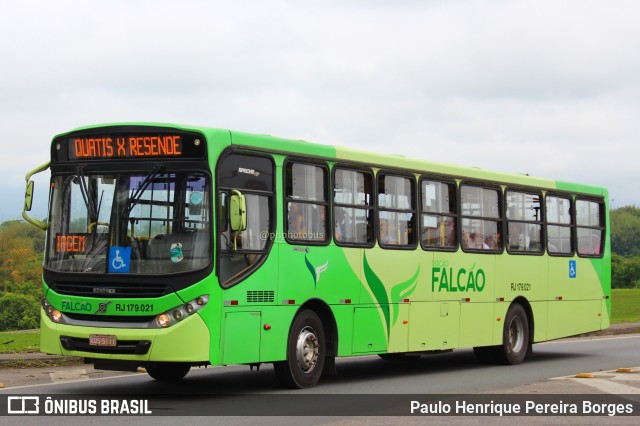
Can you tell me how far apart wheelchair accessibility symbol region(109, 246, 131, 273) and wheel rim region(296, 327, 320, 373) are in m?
2.81

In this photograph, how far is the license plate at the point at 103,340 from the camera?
13734mm

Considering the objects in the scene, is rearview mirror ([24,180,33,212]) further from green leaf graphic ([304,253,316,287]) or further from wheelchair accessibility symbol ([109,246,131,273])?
green leaf graphic ([304,253,316,287])

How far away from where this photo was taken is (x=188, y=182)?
46.1ft

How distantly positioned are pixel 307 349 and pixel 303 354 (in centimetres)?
12

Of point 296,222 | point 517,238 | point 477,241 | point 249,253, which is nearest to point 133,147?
point 249,253

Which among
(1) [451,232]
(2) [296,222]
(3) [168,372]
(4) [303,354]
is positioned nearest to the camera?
(4) [303,354]

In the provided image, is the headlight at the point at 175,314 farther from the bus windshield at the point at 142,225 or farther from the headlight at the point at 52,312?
the headlight at the point at 52,312

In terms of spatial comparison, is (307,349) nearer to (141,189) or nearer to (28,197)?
(141,189)

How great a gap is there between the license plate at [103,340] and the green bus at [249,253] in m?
0.02

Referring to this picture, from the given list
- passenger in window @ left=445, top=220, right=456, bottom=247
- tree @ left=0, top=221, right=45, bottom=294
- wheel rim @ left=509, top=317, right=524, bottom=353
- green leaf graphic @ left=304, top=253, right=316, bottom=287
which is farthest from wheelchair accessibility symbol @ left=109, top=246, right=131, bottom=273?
tree @ left=0, top=221, right=45, bottom=294

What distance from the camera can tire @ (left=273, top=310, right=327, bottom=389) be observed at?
15.3 m

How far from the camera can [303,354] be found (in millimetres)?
15539

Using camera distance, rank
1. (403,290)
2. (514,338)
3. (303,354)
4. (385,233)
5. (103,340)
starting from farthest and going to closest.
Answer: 1. (514,338)
2. (403,290)
3. (385,233)
4. (303,354)
5. (103,340)

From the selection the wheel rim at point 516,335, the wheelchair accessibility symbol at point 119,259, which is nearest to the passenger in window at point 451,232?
the wheel rim at point 516,335
